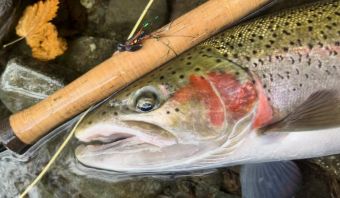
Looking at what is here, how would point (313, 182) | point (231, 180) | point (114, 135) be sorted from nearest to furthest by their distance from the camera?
1. point (114, 135)
2. point (313, 182)
3. point (231, 180)

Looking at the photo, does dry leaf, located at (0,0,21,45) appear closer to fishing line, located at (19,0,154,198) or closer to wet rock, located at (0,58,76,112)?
wet rock, located at (0,58,76,112)

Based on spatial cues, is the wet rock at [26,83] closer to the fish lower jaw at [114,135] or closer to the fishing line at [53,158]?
the fishing line at [53,158]

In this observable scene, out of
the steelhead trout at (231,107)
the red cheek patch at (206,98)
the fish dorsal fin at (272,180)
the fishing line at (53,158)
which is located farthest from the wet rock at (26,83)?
the fish dorsal fin at (272,180)

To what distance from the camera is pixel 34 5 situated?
2812 mm

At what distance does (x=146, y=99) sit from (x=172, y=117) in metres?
0.15

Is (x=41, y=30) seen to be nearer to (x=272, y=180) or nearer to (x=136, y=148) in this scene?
(x=136, y=148)

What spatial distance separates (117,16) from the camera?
9.92 feet

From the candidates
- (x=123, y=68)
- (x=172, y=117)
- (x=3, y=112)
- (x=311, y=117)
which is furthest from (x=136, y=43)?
(x=3, y=112)

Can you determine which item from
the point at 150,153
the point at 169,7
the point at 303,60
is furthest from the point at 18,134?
the point at 303,60

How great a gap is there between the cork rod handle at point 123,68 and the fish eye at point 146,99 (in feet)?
0.64

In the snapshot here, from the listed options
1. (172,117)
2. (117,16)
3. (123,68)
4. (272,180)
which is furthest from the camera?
(117,16)

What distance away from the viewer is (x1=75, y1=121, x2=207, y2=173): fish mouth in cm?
215

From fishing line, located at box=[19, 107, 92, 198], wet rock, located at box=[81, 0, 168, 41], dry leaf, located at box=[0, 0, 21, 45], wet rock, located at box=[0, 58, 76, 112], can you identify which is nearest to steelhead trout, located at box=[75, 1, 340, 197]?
fishing line, located at box=[19, 107, 92, 198]

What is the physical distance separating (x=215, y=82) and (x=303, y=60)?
0.45 m
